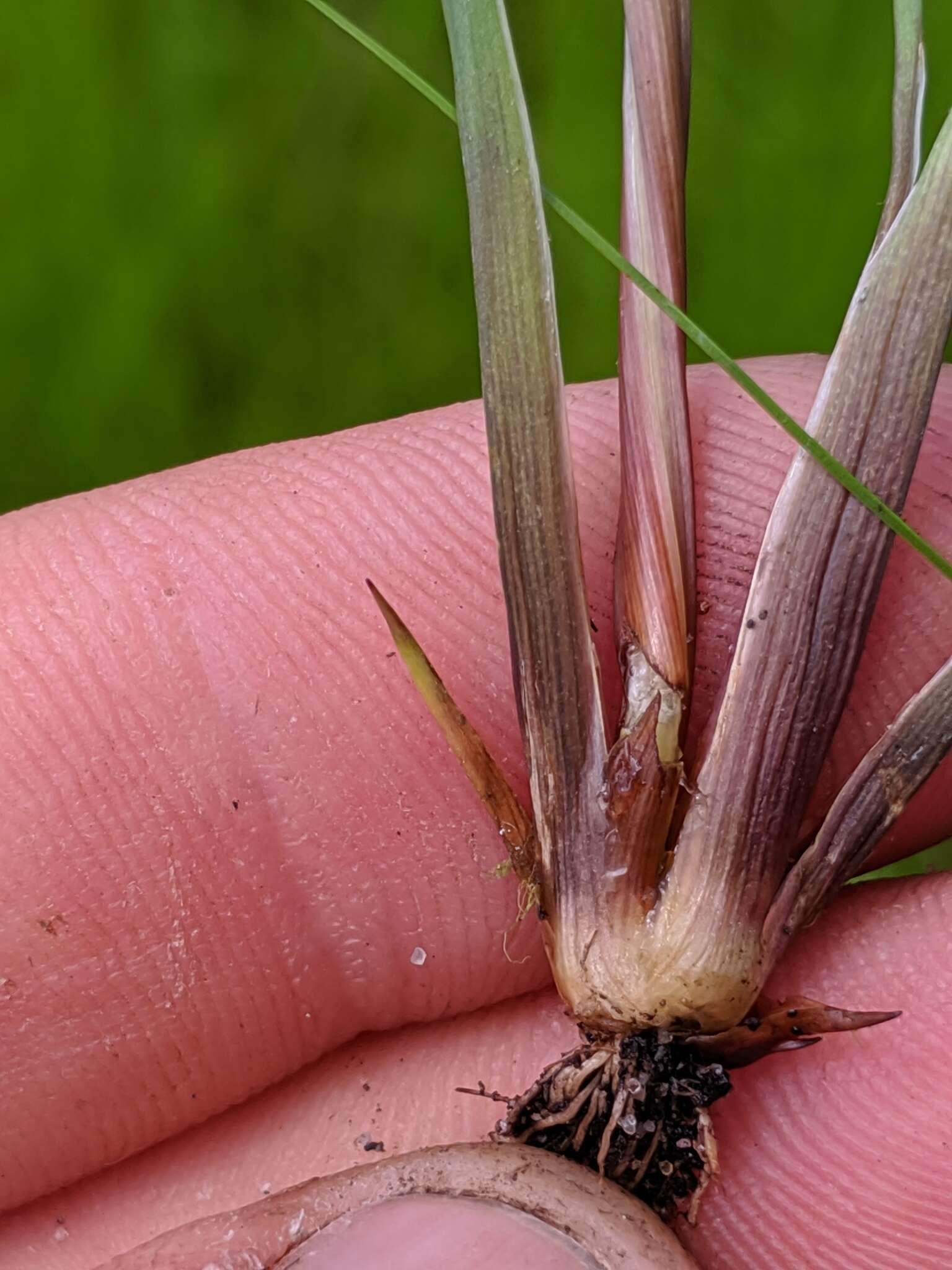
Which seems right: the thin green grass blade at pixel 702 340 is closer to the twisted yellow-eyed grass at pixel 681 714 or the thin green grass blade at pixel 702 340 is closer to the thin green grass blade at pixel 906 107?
the twisted yellow-eyed grass at pixel 681 714

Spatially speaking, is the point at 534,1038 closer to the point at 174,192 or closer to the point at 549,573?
the point at 549,573

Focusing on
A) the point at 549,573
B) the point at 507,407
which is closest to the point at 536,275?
the point at 507,407

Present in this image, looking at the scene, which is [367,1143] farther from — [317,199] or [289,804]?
[317,199]

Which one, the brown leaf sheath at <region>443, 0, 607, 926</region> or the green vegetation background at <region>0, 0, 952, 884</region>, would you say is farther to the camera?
the green vegetation background at <region>0, 0, 952, 884</region>

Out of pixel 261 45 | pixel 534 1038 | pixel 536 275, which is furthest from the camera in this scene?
pixel 261 45

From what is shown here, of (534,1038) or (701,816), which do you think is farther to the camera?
(534,1038)

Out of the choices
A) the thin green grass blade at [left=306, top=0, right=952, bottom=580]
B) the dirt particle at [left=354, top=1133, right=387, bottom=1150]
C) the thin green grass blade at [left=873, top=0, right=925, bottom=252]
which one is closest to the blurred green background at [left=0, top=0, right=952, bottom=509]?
the thin green grass blade at [left=873, top=0, right=925, bottom=252]

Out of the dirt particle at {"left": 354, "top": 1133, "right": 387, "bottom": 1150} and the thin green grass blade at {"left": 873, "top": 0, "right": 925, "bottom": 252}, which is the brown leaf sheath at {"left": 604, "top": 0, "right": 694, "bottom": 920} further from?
the dirt particle at {"left": 354, "top": 1133, "right": 387, "bottom": 1150}
